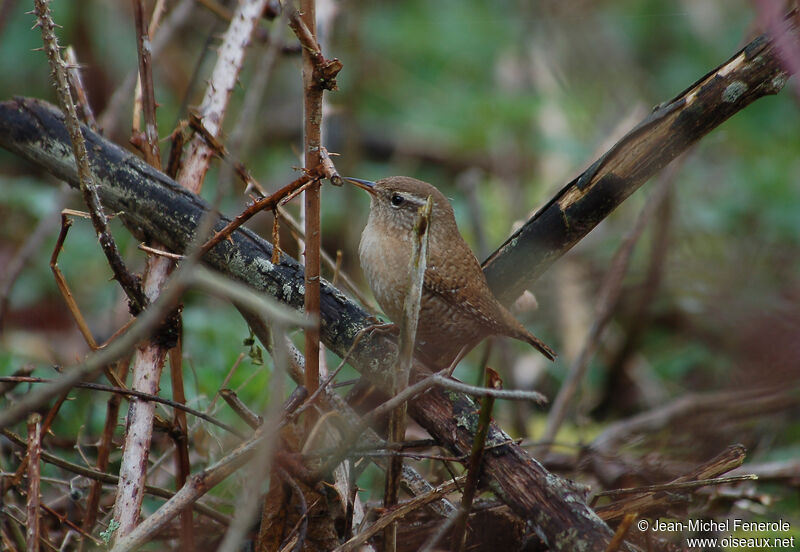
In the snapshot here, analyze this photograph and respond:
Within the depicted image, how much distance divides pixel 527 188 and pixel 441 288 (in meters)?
3.97

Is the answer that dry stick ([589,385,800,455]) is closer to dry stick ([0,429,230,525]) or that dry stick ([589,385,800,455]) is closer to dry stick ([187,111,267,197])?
dry stick ([0,429,230,525])

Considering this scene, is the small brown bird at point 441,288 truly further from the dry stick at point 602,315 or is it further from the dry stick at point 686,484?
the dry stick at point 602,315

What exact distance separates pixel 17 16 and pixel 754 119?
6.15m

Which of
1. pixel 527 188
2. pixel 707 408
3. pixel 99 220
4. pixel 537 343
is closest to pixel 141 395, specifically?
pixel 99 220

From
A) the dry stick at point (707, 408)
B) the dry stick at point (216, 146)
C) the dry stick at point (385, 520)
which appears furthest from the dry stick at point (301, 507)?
the dry stick at point (707, 408)

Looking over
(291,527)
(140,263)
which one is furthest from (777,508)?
(140,263)

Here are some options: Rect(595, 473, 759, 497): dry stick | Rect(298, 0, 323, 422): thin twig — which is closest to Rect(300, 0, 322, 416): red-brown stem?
Rect(298, 0, 323, 422): thin twig

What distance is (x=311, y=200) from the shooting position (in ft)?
6.47

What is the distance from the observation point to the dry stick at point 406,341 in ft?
6.59

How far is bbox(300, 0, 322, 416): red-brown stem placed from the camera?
1.86 meters

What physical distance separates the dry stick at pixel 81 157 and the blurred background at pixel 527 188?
0.46 meters

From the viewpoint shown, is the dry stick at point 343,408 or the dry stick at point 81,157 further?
the dry stick at point 343,408

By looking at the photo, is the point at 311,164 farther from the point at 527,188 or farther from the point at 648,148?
the point at 527,188

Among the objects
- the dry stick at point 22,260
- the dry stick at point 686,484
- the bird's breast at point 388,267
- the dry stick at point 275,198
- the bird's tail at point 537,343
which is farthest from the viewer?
the dry stick at point 22,260
